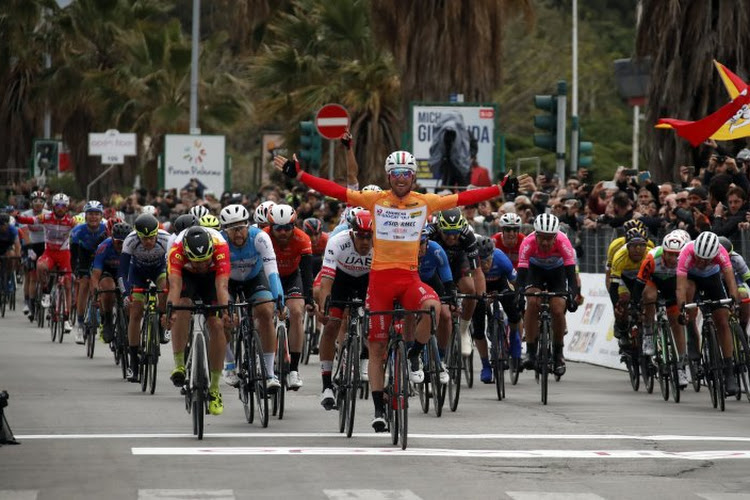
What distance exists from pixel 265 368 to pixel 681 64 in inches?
540

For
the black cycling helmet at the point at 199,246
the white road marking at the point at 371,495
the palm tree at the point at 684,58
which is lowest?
the white road marking at the point at 371,495

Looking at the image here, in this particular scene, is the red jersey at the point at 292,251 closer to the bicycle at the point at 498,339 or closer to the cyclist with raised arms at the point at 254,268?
the cyclist with raised arms at the point at 254,268

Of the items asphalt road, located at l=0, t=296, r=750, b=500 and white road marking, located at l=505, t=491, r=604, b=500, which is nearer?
white road marking, located at l=505, t=491, r=604, b=500

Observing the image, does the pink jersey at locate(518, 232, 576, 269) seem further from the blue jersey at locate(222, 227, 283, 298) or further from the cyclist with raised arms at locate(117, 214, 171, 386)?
the blue jersey at locate(222, 227, 283, 298)

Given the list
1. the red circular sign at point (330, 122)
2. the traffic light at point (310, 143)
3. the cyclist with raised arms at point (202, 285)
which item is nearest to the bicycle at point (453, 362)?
the cyclist with raised arms at point (202, 285)

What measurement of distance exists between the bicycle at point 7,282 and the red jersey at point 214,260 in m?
18.6

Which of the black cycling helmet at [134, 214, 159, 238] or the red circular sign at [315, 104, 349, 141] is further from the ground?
the red circular sign at [315, 104, 349, 141]

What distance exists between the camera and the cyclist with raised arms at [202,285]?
14.4 metres

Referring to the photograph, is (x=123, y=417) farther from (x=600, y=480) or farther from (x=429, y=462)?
(x=600, y=480)

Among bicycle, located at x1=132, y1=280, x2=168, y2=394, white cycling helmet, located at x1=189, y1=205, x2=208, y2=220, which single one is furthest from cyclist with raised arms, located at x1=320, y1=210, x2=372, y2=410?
bicycle, located at x1=132, y1=280, x2=168, y2=394

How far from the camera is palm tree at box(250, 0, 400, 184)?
135 ft

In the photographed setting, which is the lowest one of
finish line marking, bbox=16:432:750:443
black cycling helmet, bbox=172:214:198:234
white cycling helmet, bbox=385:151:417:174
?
finish line marking, bbox=16:432:750:443

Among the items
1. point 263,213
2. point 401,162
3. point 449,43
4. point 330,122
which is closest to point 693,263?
point 263,213

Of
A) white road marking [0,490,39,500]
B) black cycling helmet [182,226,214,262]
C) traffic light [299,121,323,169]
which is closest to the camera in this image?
white road marking [0,490,39,500]
